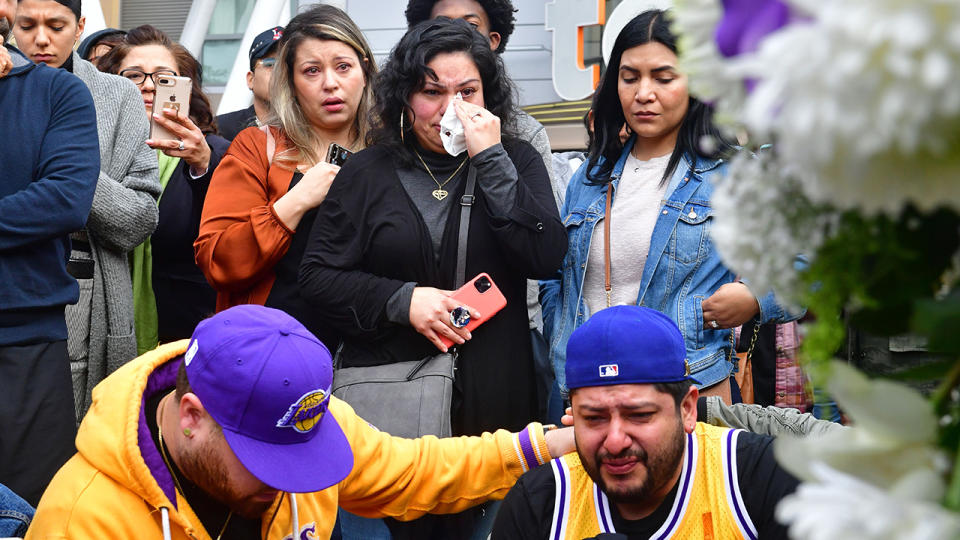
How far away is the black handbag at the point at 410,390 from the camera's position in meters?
2.98

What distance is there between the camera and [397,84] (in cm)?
330

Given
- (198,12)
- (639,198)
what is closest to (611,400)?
(639,198)

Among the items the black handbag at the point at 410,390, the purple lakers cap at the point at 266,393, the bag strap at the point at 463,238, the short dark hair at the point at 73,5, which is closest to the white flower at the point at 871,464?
the purple lakers cap at the point at 266,393

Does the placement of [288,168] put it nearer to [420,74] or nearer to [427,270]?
[420,74]

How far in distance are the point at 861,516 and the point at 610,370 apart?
198 centimetres

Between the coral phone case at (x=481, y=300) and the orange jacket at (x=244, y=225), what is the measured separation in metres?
0.65

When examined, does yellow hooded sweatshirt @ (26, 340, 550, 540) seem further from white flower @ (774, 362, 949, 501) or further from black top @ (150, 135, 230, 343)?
white flower @ (774, 362, 949, 501)

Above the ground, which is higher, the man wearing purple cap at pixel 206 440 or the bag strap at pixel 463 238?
the bag strap at pixel 463 238

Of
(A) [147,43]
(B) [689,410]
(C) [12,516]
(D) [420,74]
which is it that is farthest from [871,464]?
(A) [147,43]

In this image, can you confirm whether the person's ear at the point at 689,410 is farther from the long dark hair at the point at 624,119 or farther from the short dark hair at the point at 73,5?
the short dark hair at the point at 73,5

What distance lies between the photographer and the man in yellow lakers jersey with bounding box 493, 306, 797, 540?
263 centimetres

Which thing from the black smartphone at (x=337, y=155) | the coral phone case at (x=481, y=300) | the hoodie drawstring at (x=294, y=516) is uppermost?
the black smartphone at (x=337, y=155)

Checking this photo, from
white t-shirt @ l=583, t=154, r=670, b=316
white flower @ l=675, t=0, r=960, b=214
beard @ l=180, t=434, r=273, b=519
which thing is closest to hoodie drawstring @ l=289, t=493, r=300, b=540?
beard @ l=180, t=434, r=273, b=519

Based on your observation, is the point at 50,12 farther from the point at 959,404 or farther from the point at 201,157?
the point at 959,404
